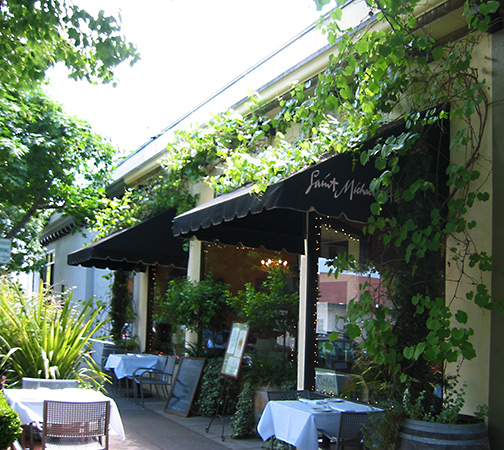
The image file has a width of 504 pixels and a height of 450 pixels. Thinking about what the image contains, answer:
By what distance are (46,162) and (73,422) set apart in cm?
1124

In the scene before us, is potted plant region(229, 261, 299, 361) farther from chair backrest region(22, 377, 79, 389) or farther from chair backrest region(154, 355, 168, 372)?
chair backrest region(154, 355, 168, 372)

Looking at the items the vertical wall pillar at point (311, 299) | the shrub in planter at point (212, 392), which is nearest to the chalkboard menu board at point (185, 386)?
the shrub in planter at point (212, 392)

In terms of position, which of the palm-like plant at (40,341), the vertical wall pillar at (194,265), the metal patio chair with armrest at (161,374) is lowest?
the metal patio chair with armrest at (161,374)

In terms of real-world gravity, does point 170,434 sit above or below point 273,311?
below

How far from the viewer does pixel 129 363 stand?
423 inches

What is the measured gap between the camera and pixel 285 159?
5.88 metres

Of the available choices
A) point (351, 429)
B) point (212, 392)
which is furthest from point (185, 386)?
point (351, 429)

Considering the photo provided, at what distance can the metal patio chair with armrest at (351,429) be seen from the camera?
16.7 feet

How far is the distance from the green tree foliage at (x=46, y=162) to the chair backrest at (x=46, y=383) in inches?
288

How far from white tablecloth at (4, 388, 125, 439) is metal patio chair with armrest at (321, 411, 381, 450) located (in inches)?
76.5

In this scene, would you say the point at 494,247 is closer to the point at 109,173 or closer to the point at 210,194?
the point at 210,194

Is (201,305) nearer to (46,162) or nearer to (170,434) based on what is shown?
(170,434)

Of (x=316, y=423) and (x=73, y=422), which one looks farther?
(x=316, y=423)

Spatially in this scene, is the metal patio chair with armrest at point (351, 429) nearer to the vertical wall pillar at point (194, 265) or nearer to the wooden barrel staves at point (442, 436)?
the wooden barrel staves at point (442, 436)
